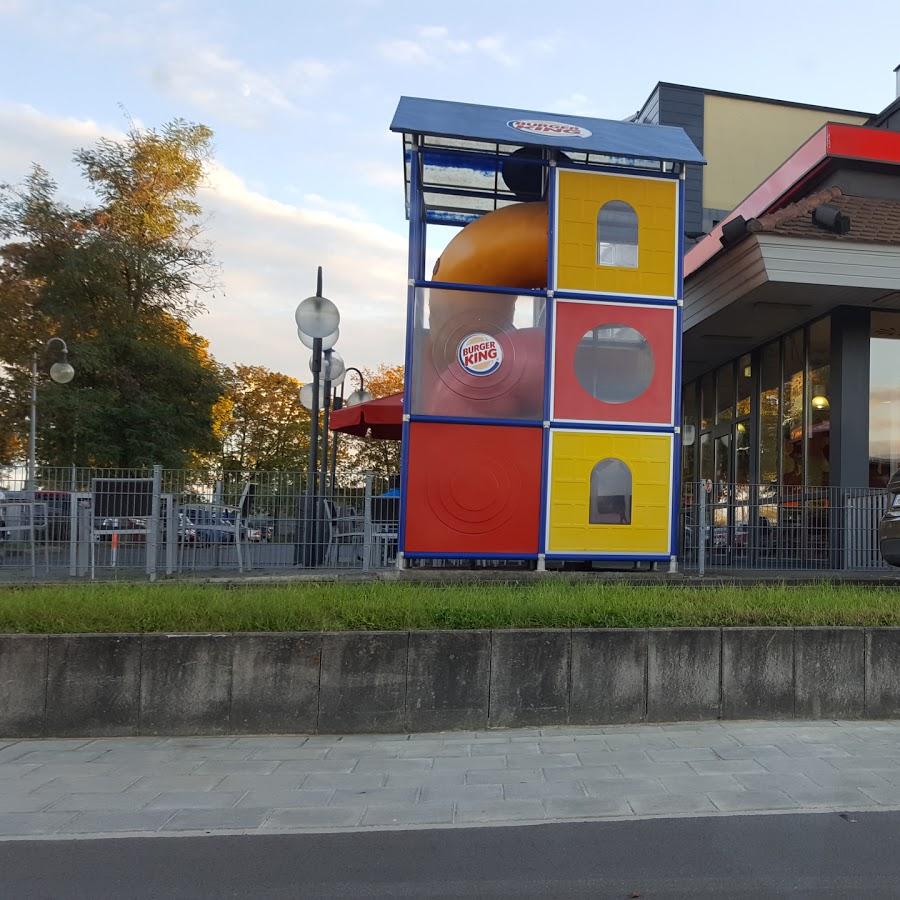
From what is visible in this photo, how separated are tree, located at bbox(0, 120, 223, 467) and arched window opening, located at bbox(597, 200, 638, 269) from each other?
18.1 m

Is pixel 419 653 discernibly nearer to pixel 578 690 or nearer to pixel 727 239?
pixel 578 690

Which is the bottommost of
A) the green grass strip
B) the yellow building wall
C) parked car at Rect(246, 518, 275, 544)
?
the green grass strip

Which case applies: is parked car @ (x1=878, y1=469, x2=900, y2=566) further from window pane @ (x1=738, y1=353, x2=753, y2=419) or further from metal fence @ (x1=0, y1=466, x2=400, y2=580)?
window pane @ (x1=738, y1=353, x2=753, y2=419)

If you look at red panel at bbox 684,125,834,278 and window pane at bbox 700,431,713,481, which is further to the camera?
Result: window pane at bbox 700,431,713,481

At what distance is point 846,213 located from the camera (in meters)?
12.6

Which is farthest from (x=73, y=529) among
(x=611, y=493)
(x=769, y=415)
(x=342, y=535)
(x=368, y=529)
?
(x=769, y=415)

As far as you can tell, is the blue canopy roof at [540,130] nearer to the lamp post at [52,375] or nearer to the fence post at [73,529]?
the fence post at [73,529]

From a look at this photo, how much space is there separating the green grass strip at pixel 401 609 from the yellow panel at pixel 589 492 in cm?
187

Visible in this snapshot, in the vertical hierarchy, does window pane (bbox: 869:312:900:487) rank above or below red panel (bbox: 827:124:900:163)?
below

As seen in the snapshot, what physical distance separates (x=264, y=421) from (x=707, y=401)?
1446 inches

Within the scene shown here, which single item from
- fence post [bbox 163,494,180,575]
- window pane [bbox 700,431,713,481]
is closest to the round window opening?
fence post [bbox 163,494,180,575]

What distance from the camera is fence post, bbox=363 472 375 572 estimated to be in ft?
34.8

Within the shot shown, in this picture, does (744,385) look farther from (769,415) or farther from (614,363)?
(614,363)

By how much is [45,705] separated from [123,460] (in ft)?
66.4
